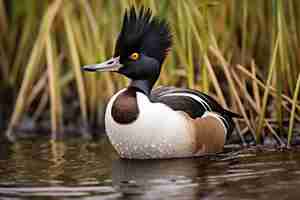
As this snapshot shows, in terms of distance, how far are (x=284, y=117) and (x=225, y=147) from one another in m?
0.63

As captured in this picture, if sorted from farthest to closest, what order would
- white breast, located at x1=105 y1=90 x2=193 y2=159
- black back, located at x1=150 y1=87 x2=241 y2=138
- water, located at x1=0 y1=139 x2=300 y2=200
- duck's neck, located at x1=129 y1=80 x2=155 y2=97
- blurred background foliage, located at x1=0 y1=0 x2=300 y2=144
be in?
blurred background foliage, located at x1=0 y1=0 x2=300 y2=144 < duck's neck, located at x1=129 y1=80 x2=155 y2=97 < black back, located at x1=150 y1=87 x2=241 y2=138 < white breast, located at x1=105 y1=90 x2=193 y2=159 < water, located at x1=0 y1=139 x2=300 y2=200

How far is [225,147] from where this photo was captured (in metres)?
8.38

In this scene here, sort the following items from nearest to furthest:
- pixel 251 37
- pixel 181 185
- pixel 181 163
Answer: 1. pixel 181 185
2. pixel 181 163
3. pixel 251 37

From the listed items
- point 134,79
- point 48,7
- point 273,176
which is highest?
point 48,7

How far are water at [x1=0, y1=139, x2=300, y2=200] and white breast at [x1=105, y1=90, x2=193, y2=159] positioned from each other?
0.33ft

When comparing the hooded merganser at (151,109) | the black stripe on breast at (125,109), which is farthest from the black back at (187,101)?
the black stripe on breast at (125,109)

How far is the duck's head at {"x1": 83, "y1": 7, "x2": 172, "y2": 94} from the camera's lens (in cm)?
765

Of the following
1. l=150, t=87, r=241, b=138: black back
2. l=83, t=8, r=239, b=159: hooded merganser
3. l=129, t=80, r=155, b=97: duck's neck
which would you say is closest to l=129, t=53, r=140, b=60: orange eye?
l=83, t=8, r=239, b=159: hooded merganser

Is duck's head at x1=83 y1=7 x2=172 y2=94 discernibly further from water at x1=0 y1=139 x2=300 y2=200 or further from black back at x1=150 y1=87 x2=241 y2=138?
water at x1=0 y1=139 x2=300 y2=200

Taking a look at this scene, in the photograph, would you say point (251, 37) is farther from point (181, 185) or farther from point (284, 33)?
point (181, 185)

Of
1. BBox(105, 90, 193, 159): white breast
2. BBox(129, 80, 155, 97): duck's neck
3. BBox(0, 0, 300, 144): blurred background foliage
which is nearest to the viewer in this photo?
BBox(105, 90, 193, 159): white breast

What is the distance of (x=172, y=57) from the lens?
891 centimetres

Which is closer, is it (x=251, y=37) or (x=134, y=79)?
(x=134, y=79)

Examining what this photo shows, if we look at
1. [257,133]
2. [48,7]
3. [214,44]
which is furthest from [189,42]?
[48,7]
